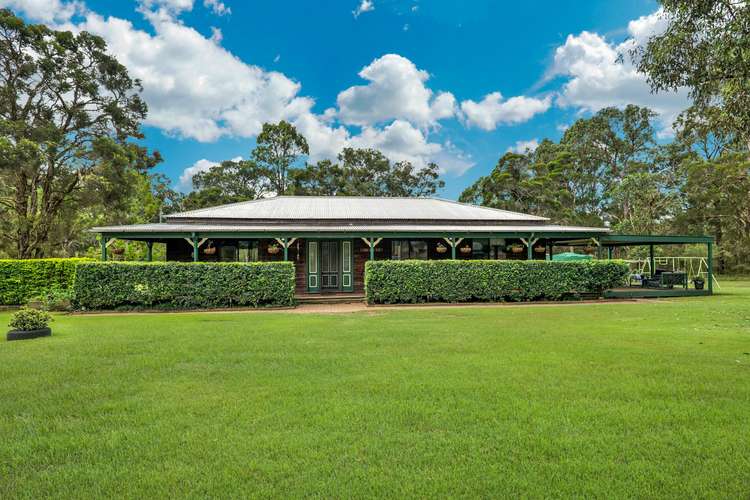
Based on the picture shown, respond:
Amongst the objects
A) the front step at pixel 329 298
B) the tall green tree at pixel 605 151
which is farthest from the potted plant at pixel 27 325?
the tall green tree at pixel 605 151

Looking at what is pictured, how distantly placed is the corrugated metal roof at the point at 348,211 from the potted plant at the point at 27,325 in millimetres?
10039

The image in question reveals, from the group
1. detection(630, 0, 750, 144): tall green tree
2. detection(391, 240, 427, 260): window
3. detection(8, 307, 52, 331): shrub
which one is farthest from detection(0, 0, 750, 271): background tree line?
detection(8, 307, 52, 331): shrub

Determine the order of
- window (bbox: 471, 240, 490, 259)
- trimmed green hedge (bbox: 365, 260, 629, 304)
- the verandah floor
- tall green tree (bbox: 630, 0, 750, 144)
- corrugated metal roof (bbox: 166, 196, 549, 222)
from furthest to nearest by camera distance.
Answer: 1. window (bbox: 471, 240, 490, 259)
2. corrugated metal roof (bbox: 166, 196, 549, 222)
3. the verandah floor
4. trimmed green hedge (bbox: 365, 260, 629, 304)
5. tall green tree (bbox: 630, 0, 750, 144)

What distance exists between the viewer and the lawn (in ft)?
9.14

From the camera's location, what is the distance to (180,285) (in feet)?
44.7

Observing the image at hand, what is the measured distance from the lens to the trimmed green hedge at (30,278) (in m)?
14.8

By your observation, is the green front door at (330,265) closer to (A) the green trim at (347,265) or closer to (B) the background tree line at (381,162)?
(A) the green trim at (347,265)

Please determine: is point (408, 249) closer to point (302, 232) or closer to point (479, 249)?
point (479, 249)

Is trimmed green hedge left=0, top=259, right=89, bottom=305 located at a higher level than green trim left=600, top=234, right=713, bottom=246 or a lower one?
lower

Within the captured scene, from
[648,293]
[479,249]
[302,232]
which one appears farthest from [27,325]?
[648,293]

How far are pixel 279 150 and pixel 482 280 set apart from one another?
3046 centimetres

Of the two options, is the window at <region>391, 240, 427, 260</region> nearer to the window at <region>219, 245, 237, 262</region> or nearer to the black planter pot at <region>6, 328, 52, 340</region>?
the window at <region>219, 245, 237, 262</region>

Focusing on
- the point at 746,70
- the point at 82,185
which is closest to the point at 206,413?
the point at 746,70

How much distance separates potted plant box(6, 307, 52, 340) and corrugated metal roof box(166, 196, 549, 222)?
10039mm
